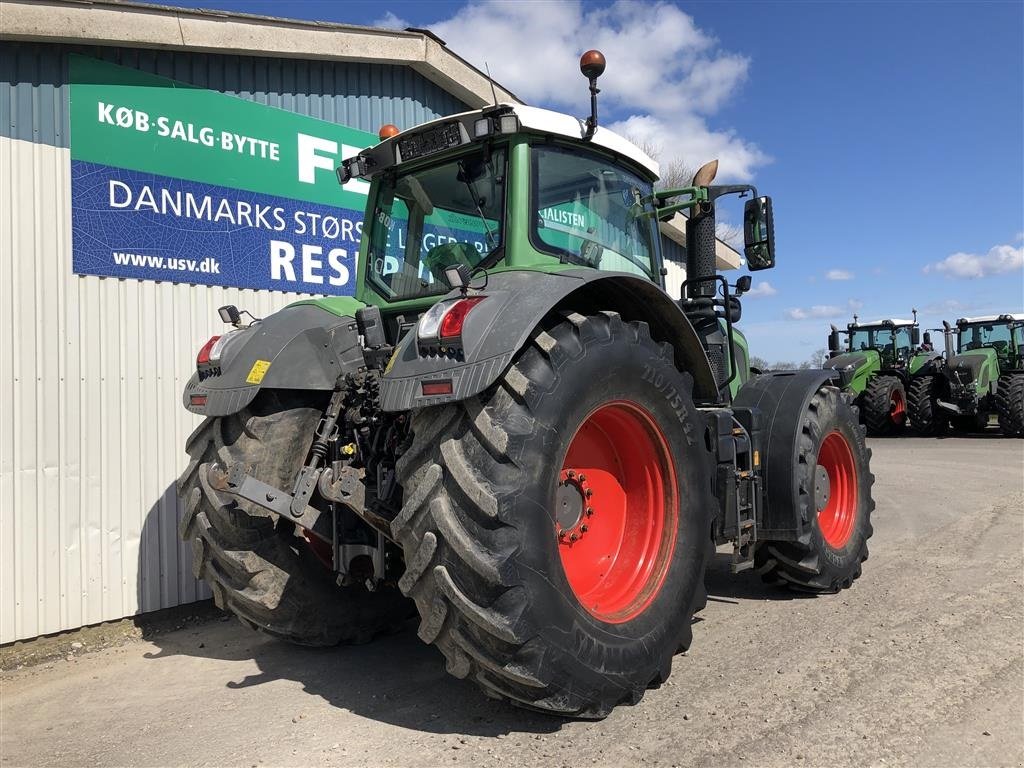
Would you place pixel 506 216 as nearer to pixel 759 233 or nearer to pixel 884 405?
pixel 759 233

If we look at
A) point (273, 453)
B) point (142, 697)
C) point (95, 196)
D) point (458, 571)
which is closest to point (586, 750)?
point (458, 571)

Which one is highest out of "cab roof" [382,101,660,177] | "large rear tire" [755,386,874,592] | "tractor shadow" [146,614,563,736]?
"cab roof" [382,101,660,177]

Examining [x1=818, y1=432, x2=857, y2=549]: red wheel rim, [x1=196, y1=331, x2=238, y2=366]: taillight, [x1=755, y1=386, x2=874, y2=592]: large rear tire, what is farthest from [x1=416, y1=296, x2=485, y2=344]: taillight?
[x1=818, y1=432, x2=857, y2=549]: red wheel rim

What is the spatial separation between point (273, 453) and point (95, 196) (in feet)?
8.14

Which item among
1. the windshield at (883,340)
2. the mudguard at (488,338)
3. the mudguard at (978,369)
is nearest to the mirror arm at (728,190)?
the mudguard at (488,338)

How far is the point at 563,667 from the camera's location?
275 cm

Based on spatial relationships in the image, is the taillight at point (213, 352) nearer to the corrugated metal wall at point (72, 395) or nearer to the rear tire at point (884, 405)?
the corrugated metal wall at point (72, 395)

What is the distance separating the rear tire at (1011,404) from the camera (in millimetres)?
16222

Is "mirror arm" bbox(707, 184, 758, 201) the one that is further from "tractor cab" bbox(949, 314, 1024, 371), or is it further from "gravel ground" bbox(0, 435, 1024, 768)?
"tractor cab" bbox(949, 314, 1024, 371)

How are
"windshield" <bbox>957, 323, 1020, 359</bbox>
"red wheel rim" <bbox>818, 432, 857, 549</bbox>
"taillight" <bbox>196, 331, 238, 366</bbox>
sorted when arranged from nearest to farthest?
1. "taillight" <bbox>196, 331, 238, 366</bbox>
2. "red wheel rim" <bbox>818, 432, 857, 549</bbox>
3. "windshield" <bbox>957, 323, 1020, 359</bbox>

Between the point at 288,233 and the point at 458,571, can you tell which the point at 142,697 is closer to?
the point at 458,571

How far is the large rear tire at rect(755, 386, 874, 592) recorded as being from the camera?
15.3 feet

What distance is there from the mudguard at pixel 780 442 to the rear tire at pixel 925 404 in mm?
14262

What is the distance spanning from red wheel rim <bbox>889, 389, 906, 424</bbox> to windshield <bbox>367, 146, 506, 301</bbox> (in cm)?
1643
